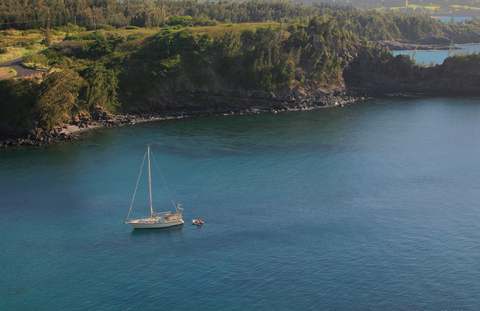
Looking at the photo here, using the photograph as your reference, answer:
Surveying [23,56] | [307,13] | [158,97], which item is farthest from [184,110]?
[307,13]

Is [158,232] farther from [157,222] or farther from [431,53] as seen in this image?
[431,53]

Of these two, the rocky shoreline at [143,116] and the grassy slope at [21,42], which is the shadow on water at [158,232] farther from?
the grassy slope at [21,42]

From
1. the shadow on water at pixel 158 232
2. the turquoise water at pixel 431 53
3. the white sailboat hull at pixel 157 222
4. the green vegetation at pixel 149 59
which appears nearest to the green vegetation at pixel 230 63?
the green vegetation at pixel 149 59

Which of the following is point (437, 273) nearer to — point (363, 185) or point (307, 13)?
point (363, 185)

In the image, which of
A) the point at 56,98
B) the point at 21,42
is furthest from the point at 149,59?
the point at 56,98

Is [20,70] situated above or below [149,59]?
below

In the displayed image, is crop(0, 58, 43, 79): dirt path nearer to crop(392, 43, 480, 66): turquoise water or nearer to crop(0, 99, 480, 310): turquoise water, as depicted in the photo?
crop(0, 99, 480, 310): turquoise water
